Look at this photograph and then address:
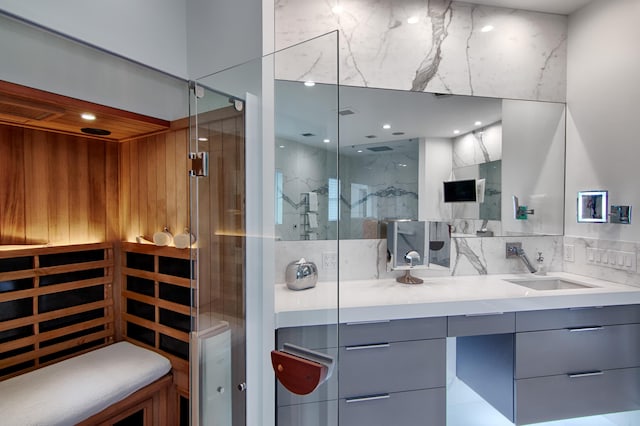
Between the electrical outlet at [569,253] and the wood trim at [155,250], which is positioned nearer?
the wood trim at [155,250]

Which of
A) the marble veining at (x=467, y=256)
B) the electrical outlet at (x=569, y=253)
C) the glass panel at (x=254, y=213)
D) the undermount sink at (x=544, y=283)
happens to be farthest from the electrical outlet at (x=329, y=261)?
the electrical outlet at (x=569, y=253)

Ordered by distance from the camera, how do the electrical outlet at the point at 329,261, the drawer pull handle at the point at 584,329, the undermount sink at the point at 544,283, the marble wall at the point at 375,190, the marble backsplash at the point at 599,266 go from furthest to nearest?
the undermount sink at the point at 544,283 < the marble wall at the point at 375,190 < the marble backsplash at the point at 599,266 < the drawer pull handle at the point at 584,329 < the electrical outlet at the point at 329,261

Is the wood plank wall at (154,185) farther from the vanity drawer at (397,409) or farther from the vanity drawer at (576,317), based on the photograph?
the vanity drawer at (576,317)

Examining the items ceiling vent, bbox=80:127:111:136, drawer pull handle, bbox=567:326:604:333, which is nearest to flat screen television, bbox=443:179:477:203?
drawer pull handle, bbox=567:326:604:333

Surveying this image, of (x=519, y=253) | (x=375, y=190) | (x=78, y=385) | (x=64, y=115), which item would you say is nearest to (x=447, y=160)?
(x=375, y=190)

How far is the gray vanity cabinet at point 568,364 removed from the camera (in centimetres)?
156

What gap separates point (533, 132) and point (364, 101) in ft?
4.16

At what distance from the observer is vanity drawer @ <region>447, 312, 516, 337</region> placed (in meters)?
1.50

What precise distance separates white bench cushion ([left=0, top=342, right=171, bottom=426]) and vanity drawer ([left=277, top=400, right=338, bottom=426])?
3.34 feet

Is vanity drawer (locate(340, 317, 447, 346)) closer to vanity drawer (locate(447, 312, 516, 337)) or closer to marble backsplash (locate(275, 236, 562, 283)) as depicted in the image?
vanity drawer (locate(447, 312, 516, 337))

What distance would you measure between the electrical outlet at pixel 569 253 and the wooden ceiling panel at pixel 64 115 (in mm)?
2788

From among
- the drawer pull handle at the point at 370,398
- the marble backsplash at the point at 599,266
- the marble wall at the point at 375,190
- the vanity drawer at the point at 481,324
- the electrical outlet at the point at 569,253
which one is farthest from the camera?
the electrical outlet at the point at 569,253

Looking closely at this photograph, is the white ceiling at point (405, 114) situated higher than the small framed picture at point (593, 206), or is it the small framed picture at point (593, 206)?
the white ceiling at point (405, 114)

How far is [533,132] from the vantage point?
2141mm
